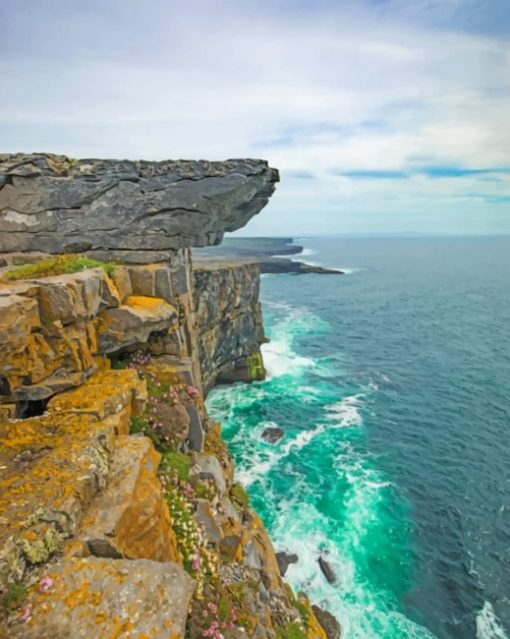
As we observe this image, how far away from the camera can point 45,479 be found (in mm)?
7762

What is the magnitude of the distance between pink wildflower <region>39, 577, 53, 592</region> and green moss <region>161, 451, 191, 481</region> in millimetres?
5365

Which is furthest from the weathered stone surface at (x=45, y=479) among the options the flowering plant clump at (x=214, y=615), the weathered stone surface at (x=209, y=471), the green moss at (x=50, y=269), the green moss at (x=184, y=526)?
the green moss at (x=50, y=269)

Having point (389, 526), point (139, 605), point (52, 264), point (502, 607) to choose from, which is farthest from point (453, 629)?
point (52, 264)

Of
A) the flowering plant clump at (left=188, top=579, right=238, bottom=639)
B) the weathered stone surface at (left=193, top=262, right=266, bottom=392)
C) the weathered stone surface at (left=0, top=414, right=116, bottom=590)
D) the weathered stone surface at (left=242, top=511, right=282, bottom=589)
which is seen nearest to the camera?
the weathered stone surface at (left=0, top=414, right=116, bottom=590)

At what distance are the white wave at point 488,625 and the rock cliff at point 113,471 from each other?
12.1m

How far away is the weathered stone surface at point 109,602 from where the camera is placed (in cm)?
582

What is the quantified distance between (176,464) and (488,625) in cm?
1942

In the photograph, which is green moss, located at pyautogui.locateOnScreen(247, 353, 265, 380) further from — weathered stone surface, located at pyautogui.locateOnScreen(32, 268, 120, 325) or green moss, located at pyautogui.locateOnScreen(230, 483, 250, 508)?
weathered stone surface, located at pyautogui.locateOnScreen(32, 268, 120, 325)

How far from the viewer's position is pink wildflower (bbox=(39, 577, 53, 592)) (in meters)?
6.26

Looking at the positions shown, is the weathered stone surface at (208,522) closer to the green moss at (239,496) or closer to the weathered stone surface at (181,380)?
→ the weathered stone surface at (181,380)

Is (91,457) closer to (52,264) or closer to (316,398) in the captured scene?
(52,264)

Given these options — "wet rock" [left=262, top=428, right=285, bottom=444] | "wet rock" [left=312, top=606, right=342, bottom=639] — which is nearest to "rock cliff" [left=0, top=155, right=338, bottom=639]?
"wet rock" [left=312, top=606, right=342, bottom=639]

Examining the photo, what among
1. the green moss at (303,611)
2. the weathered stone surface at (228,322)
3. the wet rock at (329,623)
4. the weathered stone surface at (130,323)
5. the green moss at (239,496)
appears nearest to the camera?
the green moss at (303,611)

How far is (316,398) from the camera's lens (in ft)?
143
